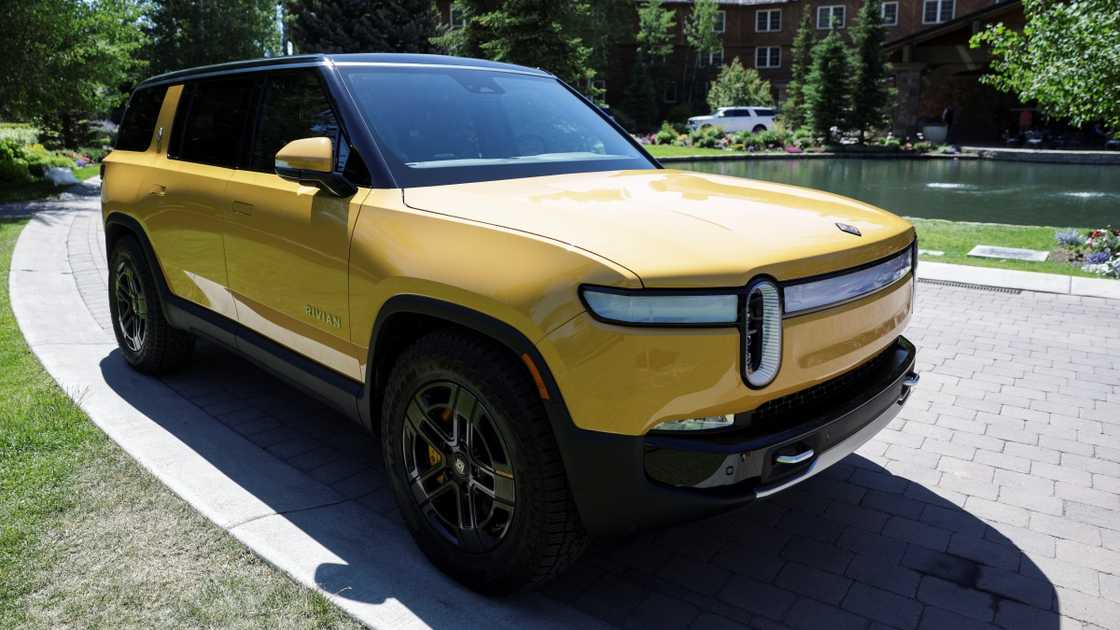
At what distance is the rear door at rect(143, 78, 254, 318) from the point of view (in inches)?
163

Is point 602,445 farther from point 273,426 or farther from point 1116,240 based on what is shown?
point 1116,240

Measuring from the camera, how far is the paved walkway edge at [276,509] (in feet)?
9.50

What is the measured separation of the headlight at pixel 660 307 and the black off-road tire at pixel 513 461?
1.31 ft

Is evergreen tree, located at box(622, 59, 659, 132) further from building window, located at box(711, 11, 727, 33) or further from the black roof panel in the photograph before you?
the black roof panel

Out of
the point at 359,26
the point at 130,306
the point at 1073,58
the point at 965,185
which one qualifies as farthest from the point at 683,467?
the point at 359,26

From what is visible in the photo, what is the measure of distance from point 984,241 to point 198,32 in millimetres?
40384

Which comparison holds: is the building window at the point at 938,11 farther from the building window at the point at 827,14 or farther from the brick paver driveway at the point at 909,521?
the brick paver driveway at the point at 909,521

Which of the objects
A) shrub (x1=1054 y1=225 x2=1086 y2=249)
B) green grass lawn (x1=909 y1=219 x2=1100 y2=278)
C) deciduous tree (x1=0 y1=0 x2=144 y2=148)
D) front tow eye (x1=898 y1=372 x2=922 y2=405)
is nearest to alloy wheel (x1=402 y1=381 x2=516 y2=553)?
front tow eye (x1=898 y1=372 x2=922 y2=405)

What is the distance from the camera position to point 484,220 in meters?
2.79

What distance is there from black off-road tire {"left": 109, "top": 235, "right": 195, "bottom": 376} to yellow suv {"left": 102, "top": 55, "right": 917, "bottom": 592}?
2.64 feet

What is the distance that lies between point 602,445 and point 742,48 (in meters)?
63.8

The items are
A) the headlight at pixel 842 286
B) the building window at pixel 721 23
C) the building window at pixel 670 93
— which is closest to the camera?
the headlight at pixel 842 286

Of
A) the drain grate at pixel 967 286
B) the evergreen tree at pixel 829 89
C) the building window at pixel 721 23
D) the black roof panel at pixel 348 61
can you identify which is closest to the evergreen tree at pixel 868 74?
the evergreen tree at pixel 829 89

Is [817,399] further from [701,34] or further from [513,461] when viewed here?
[701,34]
